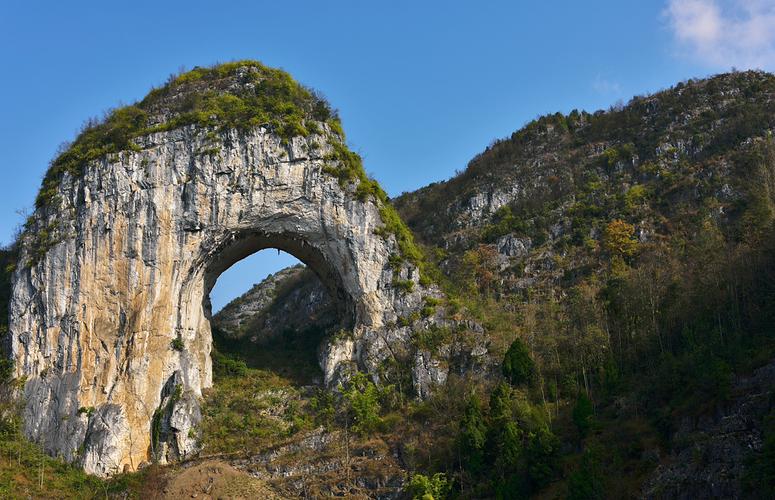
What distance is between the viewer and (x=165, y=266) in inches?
1657

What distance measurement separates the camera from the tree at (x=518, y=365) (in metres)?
39.5

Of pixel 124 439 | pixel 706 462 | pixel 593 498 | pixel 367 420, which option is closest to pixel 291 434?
pixel 367 420

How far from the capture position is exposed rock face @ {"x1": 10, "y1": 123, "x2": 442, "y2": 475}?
39.9 meters

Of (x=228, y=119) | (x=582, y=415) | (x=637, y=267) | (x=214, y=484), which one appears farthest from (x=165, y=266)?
(x=637, y=267)

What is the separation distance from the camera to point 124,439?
39250 millimetres

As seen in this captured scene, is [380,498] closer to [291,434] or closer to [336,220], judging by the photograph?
[291,434]

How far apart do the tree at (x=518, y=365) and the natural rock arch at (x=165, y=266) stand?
132 inches

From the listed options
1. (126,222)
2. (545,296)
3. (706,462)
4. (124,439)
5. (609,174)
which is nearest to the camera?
(706,462)

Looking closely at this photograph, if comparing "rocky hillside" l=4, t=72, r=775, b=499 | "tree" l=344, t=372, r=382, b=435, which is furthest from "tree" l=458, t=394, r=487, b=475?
"tree" l=344, t=372, r=382, b=435

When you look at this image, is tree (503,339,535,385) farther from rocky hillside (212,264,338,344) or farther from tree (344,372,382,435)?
rocky hillside (212,264,338,344)

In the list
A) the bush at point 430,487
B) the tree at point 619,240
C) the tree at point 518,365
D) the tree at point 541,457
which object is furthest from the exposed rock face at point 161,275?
the tree at point 619,240

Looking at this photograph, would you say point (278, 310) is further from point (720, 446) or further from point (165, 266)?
point (720, 446)

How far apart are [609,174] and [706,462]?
30.3 m

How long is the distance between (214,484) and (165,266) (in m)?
10.3
